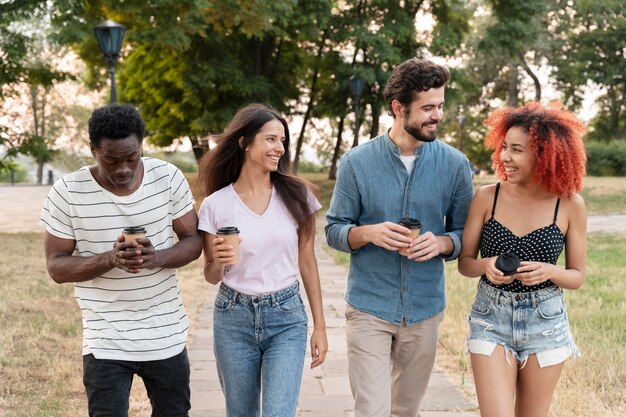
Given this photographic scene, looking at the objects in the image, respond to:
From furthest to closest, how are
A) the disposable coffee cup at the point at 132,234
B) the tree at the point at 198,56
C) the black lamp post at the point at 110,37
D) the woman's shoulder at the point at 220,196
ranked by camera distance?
the tree at the point at 198,56, the black lamp post at the point at 110,37, the woman's shoulder at the point at 220,196, the disposable coffee cup at the point at 132,234

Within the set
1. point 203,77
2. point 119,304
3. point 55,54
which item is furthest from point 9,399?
point 55,54

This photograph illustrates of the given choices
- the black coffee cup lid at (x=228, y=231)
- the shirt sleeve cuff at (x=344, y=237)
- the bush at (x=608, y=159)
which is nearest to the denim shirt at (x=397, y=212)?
the shirt sleeve cuff at (x=344, y=237)

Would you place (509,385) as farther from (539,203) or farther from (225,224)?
(225,224)

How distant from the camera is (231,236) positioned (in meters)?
3.27

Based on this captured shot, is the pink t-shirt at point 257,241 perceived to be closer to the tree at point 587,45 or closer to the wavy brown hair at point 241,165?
the wavy brown hair at point 241,165

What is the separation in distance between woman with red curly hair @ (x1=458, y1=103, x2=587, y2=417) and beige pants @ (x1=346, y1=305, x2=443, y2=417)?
0.37 m

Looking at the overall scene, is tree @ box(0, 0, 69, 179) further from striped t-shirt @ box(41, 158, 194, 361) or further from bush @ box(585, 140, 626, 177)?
bush @ box(585, 140, 626, 177)

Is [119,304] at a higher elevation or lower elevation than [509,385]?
higher

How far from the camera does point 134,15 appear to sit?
61.4 feet

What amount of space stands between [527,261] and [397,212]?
0.67m

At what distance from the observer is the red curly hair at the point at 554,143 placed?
3416mm

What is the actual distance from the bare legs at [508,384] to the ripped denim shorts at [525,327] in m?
0.03

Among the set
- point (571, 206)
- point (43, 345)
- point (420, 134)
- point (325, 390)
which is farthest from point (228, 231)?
point (43, 345)

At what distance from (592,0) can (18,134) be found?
33113 mm
